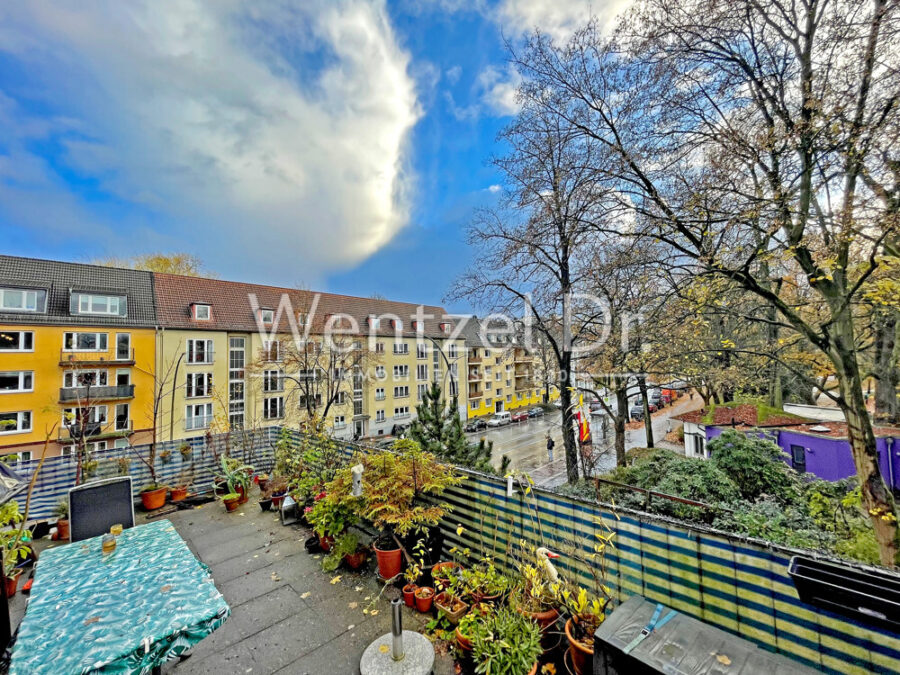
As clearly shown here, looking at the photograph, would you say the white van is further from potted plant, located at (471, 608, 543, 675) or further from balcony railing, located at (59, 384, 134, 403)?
potted plant, located at (471, 608, 543, 675)

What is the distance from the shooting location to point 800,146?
4078 millimetres

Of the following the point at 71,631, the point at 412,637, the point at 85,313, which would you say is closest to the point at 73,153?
the point at 85,313

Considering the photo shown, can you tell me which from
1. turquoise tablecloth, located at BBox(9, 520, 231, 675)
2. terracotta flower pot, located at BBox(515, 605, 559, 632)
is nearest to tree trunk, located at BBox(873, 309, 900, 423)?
terracotta flower pot, located at BBox(515, 605, 559, 632)

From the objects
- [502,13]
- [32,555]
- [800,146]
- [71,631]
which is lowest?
[32,555]

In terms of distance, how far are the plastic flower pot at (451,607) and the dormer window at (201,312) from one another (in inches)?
815

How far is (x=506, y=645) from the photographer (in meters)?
2.24

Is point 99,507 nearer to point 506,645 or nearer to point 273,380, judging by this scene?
point 506,645

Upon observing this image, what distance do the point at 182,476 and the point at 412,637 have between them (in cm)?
664

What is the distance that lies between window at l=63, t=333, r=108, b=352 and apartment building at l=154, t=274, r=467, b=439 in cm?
205

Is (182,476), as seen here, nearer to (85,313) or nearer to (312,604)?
(312,604)

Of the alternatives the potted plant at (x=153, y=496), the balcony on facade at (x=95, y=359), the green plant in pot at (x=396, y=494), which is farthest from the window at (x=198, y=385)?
the green plant in pot at (x=396, y=494)

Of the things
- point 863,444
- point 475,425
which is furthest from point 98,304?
point 863,444

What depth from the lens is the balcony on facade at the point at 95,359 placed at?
1475 cm

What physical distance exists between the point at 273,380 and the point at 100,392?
712 centimetres
